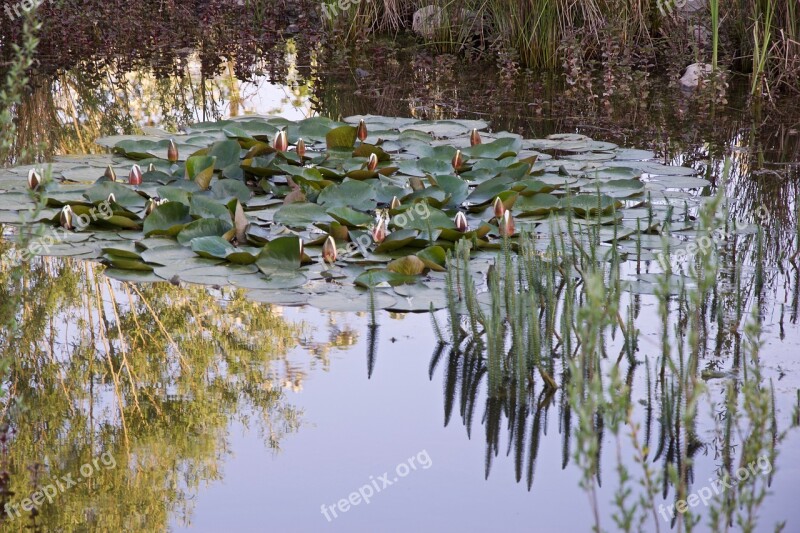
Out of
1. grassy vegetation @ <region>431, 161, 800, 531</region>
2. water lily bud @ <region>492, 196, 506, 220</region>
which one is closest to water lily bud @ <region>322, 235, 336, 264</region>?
grassy vegetation @ <region>431, 161, 800, 531</region>

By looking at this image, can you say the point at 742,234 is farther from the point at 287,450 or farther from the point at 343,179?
the point at 287,450

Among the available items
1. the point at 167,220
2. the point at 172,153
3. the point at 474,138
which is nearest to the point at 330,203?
the point at 167,220

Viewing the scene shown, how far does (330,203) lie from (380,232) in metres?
0.56

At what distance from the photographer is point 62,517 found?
2.59 m

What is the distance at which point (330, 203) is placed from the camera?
15.9ft

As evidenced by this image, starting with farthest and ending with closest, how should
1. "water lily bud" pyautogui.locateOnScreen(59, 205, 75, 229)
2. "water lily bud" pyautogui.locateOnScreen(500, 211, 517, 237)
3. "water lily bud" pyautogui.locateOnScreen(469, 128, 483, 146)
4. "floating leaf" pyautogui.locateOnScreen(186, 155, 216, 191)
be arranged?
"water lily bud" pyautogui.locateOnScreen(469, 128, 483, 146)
"floating leaf" pyautogui.locateOnScreen(186, 155, 216, 191)
"water lily bud" pyautogui.locateOnScreen(59, 205, 75, 229)
"water lily bud" pyautogui.locateOnScreen(500, 211, 517, 237)

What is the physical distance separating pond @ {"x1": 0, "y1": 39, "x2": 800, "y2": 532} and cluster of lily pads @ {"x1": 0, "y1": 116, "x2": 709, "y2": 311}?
17 millimetres

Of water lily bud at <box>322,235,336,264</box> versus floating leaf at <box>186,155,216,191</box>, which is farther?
floating leaf at <box>186,155,216,191</box>

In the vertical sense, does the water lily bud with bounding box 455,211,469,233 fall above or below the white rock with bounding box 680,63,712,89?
below

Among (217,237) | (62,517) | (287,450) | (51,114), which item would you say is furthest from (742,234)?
(51,114)

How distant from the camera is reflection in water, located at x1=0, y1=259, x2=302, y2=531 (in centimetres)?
270

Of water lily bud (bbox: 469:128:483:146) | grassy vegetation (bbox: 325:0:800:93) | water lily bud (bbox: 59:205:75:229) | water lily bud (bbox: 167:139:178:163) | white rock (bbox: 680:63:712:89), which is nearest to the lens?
water lily bud (bbox: 59:205:75:229)

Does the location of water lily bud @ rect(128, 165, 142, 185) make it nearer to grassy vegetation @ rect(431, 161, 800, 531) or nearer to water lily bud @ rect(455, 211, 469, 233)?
water lily bud @ rect(455, 211, 469, 233)

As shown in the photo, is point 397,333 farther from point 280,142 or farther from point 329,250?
point 280,142
